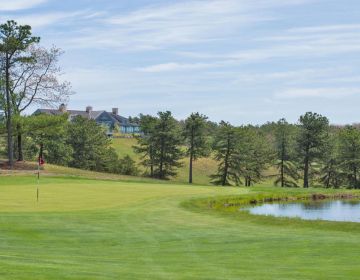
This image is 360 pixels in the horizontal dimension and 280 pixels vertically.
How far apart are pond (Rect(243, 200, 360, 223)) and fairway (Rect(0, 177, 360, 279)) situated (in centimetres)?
914

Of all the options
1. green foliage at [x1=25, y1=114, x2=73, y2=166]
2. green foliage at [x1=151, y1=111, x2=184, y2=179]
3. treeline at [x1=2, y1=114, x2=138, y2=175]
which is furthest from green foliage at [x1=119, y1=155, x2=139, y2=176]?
green foliage at [x1=25, y1=114, x2=73, y2=166]

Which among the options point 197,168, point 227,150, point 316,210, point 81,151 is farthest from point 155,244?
point 197,168

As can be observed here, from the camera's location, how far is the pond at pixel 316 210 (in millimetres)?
34875

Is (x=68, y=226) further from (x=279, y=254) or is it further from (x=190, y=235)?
(x=279, y=254)

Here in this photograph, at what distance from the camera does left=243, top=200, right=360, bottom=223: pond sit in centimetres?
3488

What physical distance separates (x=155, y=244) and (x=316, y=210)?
2489 cm

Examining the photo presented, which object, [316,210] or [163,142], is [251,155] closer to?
[163,142]

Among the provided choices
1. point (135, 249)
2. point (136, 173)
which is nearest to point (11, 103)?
point (136, 173)

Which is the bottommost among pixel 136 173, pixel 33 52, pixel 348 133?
pixel 136 173

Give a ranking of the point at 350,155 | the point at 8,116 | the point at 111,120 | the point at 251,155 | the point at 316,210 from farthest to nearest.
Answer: the point at 111,120 < the point at 251,155 < the point at 350,155 < the point at 8,116 < the point at 316,210

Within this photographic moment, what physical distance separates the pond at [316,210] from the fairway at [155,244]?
914 cm

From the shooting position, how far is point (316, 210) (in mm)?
40062

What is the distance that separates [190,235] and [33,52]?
147ft

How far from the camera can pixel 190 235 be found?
19.5 meters
